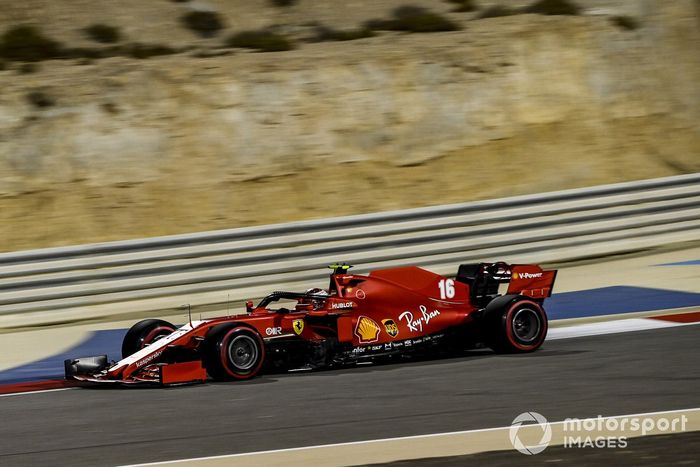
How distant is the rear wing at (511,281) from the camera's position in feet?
33.2

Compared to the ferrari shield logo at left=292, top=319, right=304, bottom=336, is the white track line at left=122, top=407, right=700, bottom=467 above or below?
below

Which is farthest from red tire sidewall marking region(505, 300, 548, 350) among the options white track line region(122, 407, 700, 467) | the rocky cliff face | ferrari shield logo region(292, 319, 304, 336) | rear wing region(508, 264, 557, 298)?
the rocky cliff face

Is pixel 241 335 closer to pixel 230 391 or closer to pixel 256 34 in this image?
pixel 230 391

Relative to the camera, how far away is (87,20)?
21.2 metres

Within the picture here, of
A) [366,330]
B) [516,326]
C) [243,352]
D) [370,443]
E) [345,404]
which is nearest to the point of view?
[370,443]

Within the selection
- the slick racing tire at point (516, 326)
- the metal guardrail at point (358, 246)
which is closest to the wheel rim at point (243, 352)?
the slick racing tire at point (516, 326)

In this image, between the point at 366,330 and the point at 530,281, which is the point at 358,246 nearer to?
the point at 530,281

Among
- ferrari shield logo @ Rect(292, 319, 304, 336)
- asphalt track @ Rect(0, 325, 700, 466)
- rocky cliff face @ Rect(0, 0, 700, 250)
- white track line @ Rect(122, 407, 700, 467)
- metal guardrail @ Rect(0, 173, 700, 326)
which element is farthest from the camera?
rocky cliff face @ Rect(0, 0, 700, 250)

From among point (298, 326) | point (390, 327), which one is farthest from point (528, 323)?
point (298, 326)

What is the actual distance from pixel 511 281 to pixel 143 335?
10.8ft

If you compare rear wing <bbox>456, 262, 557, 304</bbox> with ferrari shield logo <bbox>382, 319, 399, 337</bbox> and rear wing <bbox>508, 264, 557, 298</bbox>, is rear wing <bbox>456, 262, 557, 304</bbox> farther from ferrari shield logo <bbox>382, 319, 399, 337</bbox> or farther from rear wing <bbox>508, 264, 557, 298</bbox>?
ferrari shield logo <bbox>382, 319, 399, 337</bbox>

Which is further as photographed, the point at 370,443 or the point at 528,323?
the point at 528,323

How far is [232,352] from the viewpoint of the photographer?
29.2 ft

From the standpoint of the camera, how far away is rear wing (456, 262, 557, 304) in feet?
33.2
